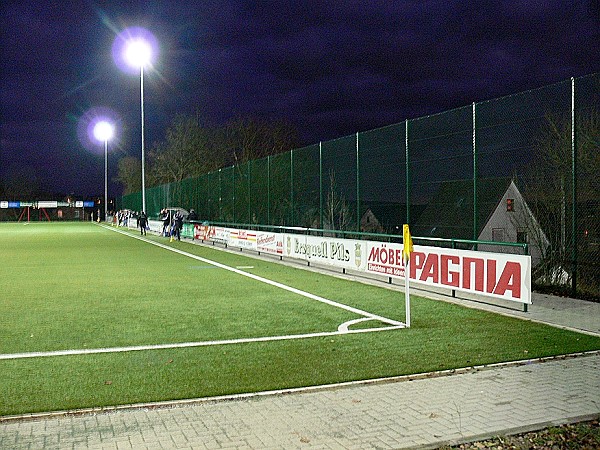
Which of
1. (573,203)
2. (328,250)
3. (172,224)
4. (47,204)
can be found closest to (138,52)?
(172,224)

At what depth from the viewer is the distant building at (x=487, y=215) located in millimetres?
14195

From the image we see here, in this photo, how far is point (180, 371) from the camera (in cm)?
719

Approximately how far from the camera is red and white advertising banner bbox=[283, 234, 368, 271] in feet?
55.9

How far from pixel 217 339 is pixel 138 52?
1321 inches

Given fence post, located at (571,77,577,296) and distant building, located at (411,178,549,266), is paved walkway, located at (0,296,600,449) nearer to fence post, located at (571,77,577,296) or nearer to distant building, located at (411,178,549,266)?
fence post, located at (571,77,577,296)

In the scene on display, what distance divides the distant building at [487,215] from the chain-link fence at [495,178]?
24mm

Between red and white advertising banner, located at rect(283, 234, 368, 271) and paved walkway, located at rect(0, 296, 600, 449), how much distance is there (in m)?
10.2

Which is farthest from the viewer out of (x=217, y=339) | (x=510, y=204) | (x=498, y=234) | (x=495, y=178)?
(x=498, y=234)

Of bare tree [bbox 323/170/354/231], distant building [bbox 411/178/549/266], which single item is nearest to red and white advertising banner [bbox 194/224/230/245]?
bare tree [bbox 323/170/354/231]

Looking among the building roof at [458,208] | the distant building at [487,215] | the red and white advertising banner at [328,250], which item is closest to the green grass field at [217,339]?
the red and white advertising banner at [328,250]

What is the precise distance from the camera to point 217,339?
899 cm

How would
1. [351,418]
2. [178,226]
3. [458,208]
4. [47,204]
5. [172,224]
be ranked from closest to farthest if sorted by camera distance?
[351,418] < [458,208] < [178,226] < [172,224] < [47,204]

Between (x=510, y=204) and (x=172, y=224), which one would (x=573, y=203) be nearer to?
(x=510, y=204)

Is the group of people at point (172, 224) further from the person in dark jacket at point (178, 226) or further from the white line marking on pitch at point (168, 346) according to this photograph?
the white line marking on pitch at point (168, 346)
